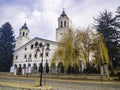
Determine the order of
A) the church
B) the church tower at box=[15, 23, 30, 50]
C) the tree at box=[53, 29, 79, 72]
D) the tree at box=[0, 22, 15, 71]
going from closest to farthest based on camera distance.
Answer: the tree at box=[53, 29, 79, 72], the church, the tree at box=[0, 22, 15, 71], the church tower at box=[15, 23, 30, 50]

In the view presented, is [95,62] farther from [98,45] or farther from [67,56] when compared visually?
[67,56]

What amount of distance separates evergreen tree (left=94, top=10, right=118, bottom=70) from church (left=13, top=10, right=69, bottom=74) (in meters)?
12.7

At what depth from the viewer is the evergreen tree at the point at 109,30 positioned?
3041 cm

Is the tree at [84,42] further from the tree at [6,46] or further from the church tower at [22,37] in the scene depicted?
the church tower at [22,37]

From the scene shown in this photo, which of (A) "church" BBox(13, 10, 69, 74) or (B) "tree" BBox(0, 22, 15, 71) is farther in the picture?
(B) "tree" BBox(0, 22, 15, 71)

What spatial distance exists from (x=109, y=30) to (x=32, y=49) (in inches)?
1046

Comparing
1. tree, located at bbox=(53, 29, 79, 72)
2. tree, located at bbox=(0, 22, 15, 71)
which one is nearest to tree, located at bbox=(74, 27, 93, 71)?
tree, located at bbox=(53, 29, 79, 72)

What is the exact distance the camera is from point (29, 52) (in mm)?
49375

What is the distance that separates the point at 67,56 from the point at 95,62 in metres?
5.67

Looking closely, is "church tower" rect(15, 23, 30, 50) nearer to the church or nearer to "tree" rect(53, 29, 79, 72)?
the church

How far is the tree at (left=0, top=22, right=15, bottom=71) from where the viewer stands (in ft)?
156

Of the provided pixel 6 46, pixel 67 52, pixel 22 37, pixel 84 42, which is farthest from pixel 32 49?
pixel 84 42

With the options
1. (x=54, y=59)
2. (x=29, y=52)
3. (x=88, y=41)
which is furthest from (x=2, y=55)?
(x=88, y=41)

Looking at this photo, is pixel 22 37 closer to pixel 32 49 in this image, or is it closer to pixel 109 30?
A: pixel 32 49
